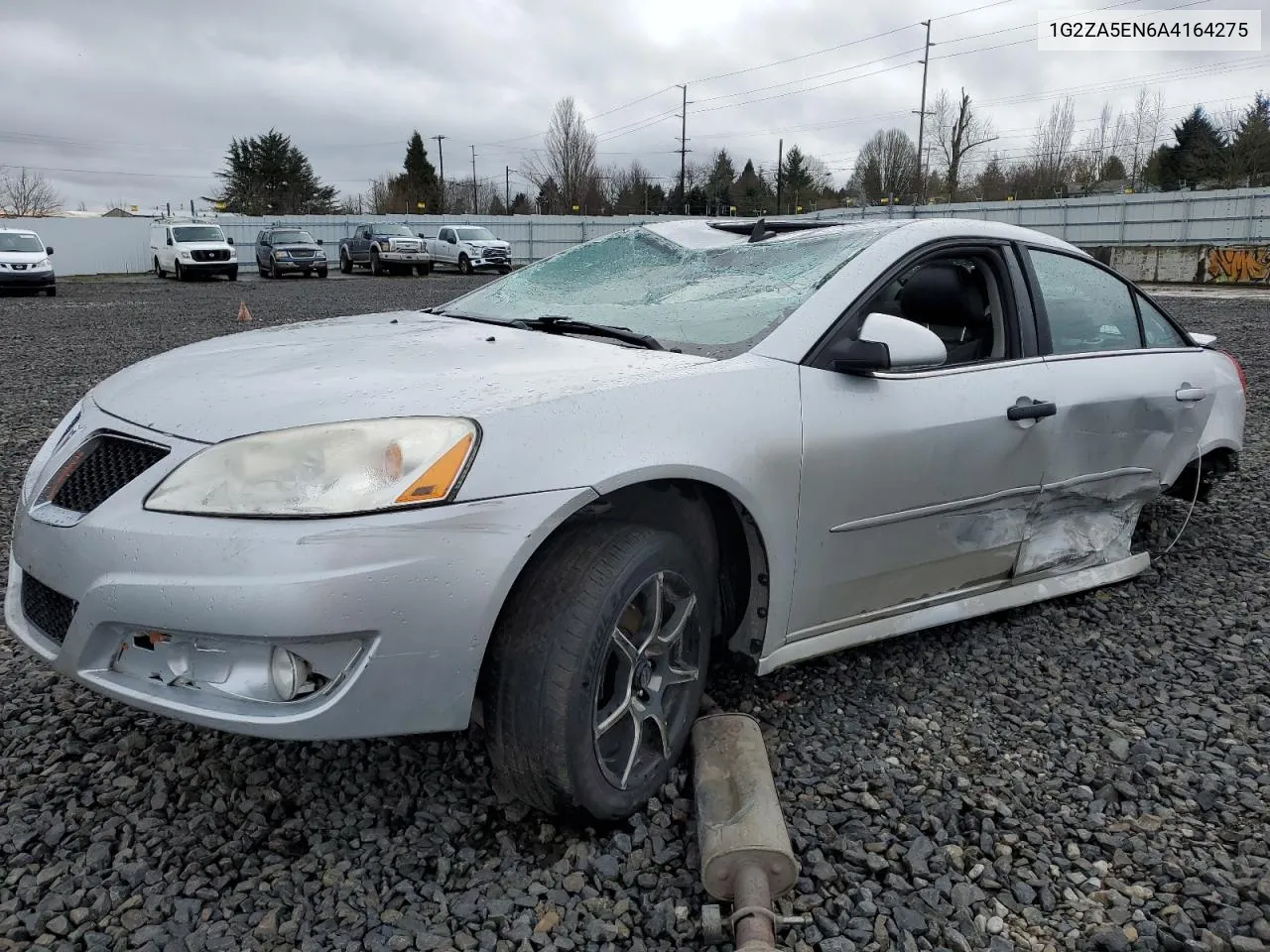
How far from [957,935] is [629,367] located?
54.9 inches

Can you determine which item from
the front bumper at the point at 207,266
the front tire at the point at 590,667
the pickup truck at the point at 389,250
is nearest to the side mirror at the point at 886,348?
the front tire at the point at 590,667

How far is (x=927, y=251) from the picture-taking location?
2904 mm

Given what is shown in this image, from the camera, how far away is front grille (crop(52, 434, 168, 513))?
2018 mm

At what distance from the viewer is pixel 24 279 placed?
19.4 metres

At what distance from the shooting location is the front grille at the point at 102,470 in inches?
79.4

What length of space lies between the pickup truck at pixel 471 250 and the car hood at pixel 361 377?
29.2 meters

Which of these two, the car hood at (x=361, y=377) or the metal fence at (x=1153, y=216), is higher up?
the metal fence at (x=1153, y=216)

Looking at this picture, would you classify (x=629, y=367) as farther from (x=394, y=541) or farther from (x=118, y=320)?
(x=118, y=320)

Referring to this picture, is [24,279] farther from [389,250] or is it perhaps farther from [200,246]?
[389,250]

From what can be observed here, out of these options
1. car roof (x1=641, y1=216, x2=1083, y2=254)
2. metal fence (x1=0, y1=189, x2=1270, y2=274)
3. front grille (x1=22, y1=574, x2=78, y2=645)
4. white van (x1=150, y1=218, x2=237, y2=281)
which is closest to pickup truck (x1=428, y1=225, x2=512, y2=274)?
metal fence (x1=0, y1=189, x2=1270, y2=274)

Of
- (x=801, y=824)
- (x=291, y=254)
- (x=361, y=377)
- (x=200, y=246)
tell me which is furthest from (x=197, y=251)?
(x=801, y=824)

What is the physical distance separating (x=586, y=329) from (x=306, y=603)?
1302mm

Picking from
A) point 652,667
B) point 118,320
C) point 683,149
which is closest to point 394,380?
point 652,667

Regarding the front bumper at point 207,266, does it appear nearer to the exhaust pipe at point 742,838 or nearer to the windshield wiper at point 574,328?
the windshield wiper at point 574,328
